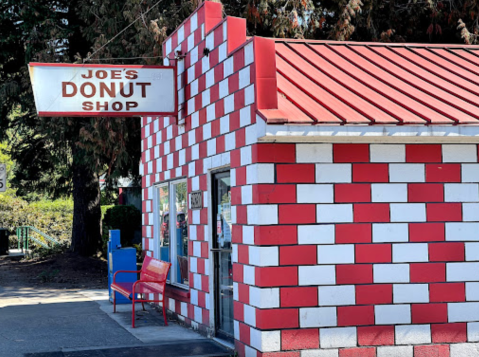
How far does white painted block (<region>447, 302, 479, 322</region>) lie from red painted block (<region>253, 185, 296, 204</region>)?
214cm

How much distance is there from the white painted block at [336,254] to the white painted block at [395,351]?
0.99m

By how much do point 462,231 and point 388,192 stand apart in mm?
973

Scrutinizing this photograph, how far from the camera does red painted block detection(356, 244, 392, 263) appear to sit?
7797 millimetres

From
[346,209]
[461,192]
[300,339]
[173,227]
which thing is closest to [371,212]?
[346,209]

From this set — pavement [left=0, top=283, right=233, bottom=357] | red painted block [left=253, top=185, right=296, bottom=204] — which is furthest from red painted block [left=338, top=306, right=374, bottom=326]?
pavement [left=0, top=283, right=233, bottom=357]

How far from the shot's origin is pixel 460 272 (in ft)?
26.3

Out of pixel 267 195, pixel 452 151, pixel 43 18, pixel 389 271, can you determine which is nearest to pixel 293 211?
pixel 267 195

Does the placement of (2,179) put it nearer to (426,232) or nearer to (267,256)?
(267,256)

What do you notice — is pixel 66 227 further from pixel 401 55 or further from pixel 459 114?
pixel 459 114

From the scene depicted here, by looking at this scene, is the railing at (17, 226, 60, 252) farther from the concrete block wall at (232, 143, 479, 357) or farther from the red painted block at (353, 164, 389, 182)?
the red painted block at (353, 164, 389, 182)

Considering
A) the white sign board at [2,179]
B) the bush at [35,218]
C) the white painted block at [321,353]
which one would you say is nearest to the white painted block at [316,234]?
the white painted block at [321,353]

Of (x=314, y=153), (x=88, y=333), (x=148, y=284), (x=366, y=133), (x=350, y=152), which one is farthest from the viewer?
(x=148, y=284)

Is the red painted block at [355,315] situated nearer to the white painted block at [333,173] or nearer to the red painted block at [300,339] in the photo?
the red painted block at [300,339]

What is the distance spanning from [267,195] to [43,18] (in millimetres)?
13705
